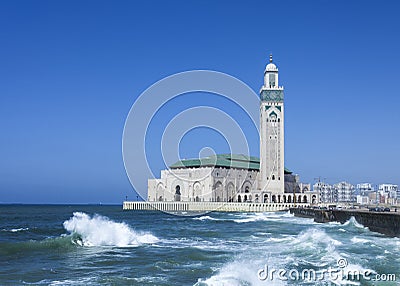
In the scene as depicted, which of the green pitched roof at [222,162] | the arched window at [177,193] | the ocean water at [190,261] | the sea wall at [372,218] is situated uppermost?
the green pitched roof at [222,162]

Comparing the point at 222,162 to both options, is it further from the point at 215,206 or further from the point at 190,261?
the point at 190,261

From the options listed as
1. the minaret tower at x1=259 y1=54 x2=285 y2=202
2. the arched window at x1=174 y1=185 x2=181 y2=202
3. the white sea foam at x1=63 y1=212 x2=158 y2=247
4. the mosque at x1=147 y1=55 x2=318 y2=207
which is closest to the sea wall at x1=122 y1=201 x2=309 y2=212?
the mosque at x1=147 y1=55 x2=318 y2=207

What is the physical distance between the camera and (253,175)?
13950 centimetres

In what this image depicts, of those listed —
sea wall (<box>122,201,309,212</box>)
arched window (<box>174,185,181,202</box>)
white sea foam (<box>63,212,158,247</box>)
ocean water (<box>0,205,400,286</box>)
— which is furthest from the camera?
arched window (<box>174,185,181,202</box>)

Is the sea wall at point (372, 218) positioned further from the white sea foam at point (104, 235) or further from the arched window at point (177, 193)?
the arched window at point (177, 193)

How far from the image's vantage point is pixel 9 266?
26.2m

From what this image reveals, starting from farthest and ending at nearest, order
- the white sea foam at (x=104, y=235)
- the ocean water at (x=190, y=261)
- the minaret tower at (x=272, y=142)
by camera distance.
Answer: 1. the minaret tower at (x=272, y=142)
2. the white sea foam at (x=104, y=235)
3. the ocean water at (x=190, y=261)

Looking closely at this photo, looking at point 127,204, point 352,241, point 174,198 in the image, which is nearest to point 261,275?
point 352,241

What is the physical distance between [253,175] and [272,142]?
1387 cm

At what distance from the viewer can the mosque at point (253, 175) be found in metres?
129

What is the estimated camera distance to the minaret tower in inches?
5069

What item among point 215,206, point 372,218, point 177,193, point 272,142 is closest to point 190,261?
point 372,218

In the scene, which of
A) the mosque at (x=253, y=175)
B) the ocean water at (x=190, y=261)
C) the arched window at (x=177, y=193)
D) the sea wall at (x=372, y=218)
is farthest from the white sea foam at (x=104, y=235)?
→ the arched window at (x=177, y=193)

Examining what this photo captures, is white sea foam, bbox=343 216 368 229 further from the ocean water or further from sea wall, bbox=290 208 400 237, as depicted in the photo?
the ocean water
